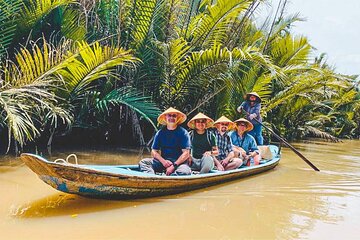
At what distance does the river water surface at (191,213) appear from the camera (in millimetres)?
3758

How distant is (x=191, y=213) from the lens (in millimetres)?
4516

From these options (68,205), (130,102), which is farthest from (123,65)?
(68,205)

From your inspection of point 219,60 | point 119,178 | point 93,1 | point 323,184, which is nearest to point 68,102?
point 93,1

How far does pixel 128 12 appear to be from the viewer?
8.57m

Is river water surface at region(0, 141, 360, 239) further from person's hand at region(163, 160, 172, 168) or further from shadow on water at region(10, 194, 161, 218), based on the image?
person's hand at region(163, 160, 172, 168)

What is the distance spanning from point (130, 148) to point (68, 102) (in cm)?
267

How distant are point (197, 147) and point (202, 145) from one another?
9 centimetres

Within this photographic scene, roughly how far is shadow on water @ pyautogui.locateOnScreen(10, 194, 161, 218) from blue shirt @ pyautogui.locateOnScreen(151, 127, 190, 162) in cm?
78

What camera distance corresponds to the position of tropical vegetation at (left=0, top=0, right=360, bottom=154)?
690 centimetres

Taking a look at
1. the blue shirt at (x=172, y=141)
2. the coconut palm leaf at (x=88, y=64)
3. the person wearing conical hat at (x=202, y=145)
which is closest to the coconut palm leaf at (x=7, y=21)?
the coconut palm leaf at (x=88, y=64)

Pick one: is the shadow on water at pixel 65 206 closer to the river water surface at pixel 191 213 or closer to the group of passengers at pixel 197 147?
the river water surface at pixel 191 213

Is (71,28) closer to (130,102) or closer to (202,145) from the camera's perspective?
(130,102)

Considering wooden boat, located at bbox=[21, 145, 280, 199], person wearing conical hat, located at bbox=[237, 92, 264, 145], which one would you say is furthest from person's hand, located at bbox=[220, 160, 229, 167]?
person wearing conical hat, located at bbox=[237, 92, 264, 145]

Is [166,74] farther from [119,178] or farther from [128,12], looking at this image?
[119,178]
